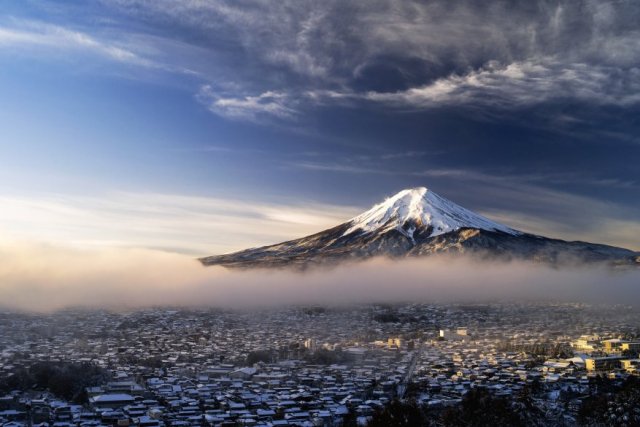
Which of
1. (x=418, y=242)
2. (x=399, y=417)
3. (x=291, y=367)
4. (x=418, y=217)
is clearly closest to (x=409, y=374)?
(x=291, y=367)

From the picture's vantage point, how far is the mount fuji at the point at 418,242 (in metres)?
126

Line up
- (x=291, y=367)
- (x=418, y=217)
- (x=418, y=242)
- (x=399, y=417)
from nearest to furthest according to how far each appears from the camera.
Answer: (x=399, y=417)
(x=291, y=367)
(x=418, y=242)
(x=418, y=217)

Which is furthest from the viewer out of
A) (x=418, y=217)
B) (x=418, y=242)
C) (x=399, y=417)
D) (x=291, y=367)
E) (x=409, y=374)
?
(x=418, y=217)

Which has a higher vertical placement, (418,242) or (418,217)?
(418,217)

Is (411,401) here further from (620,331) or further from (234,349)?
(620,331)

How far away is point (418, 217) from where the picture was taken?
143000 mm

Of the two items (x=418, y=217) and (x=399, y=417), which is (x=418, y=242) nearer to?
→ (x=418, y=217)

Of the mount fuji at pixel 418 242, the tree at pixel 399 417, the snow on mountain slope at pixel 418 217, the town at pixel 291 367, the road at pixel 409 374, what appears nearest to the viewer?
the tree at pixel 399 417

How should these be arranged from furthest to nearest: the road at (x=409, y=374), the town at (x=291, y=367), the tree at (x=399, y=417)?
the road at (x=409, y=374) → the town at (x=291, y=367) → the tree at (x=399, y=417)

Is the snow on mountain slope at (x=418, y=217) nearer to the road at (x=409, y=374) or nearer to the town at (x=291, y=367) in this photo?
the town at (x=291, y=367)

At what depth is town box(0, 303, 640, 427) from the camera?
31.5 m

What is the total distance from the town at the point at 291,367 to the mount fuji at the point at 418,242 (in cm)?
4997

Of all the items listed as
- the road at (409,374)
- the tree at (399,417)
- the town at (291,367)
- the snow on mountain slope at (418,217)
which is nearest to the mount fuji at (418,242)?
the snow on mountain slope at (418,217)

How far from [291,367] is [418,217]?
101631 mm
